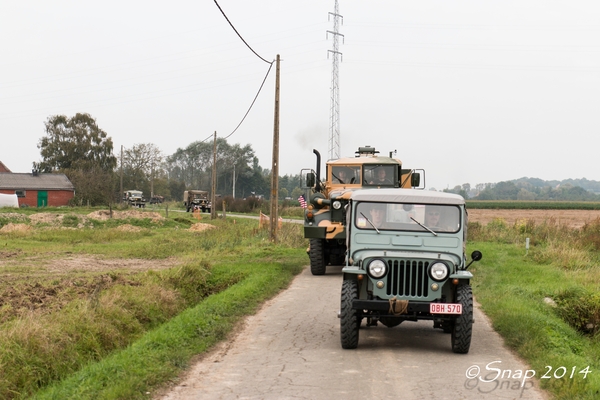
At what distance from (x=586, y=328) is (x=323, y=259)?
23.8 ft

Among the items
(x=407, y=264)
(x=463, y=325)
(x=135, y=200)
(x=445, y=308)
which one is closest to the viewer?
(x=445, y=308)

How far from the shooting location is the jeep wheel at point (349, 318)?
9898mm

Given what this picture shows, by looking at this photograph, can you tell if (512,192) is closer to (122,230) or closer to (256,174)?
(256,174)

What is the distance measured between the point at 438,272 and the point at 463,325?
75cm

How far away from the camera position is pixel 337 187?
2108 cm

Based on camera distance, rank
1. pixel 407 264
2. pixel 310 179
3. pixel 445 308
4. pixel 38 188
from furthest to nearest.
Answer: pixel 38 188, pixel 310 179, pixel 407 264, pixel 445 308

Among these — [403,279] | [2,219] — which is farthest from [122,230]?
[403,279]

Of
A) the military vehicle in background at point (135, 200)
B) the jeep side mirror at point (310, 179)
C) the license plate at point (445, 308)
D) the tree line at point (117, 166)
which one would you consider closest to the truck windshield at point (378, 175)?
the jeep side mirror at point (310, 179)

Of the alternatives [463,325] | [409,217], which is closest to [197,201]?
[409,217]

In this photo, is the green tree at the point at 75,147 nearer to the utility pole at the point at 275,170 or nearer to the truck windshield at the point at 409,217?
the utility pole at the point at 275,170

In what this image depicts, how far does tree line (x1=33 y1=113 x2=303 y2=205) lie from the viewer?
3248 inches

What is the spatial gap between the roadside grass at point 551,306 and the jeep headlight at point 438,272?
4.86 feet

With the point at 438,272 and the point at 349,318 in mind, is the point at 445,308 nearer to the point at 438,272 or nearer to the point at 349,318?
the point at 438,272

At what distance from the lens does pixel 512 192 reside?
5325 inches
